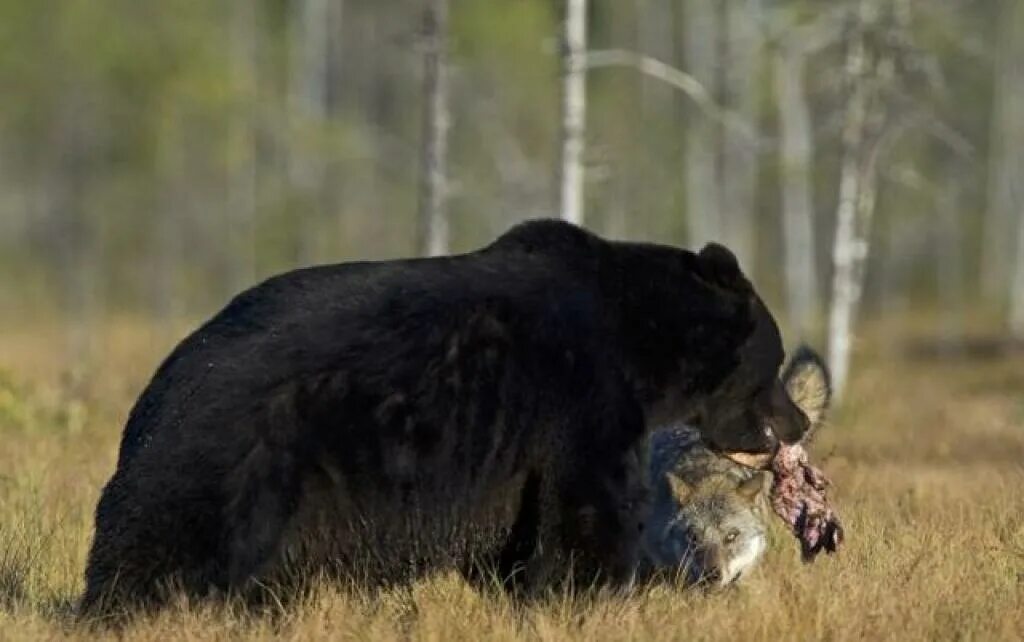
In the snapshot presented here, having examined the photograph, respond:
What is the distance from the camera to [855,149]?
21.5m

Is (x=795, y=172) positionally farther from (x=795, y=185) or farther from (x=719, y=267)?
(x=719, y=267)

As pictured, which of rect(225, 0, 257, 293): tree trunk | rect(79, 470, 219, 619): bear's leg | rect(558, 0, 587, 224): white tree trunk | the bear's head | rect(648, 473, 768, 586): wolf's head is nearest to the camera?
rect(79, 470, 219, 619): bear's leg

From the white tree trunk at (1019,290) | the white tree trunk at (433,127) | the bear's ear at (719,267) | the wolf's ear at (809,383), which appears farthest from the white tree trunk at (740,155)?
the bear's ear at (719,267)

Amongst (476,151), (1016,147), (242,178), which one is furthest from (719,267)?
(476,151)

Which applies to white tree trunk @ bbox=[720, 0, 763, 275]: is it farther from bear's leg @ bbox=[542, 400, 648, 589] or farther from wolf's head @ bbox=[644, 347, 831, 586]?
bear's leg @ bbox=[542, 400, 648, 589]

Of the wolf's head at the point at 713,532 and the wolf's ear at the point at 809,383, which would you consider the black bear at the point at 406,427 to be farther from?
the wolf's ear at the point at 809,383

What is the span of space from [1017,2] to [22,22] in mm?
22777

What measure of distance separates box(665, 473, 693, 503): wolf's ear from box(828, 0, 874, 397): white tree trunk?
13017 millimetres

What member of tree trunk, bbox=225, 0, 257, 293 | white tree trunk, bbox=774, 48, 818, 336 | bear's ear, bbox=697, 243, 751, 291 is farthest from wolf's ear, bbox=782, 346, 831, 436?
tree trunk, bbox=225, 0, 257, 293

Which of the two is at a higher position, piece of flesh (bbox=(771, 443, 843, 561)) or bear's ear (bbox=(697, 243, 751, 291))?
bear's ear (bbox=(697, 243, 751, 291))

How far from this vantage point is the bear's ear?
736 cm

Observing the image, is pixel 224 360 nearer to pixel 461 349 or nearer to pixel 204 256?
pixel 461 349

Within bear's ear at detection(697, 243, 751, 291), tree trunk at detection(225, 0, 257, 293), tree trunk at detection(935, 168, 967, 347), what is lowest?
tree trunk at detection(935, 168, 967, 347)

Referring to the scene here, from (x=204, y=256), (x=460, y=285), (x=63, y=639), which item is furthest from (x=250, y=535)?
(x=204, y=256)
